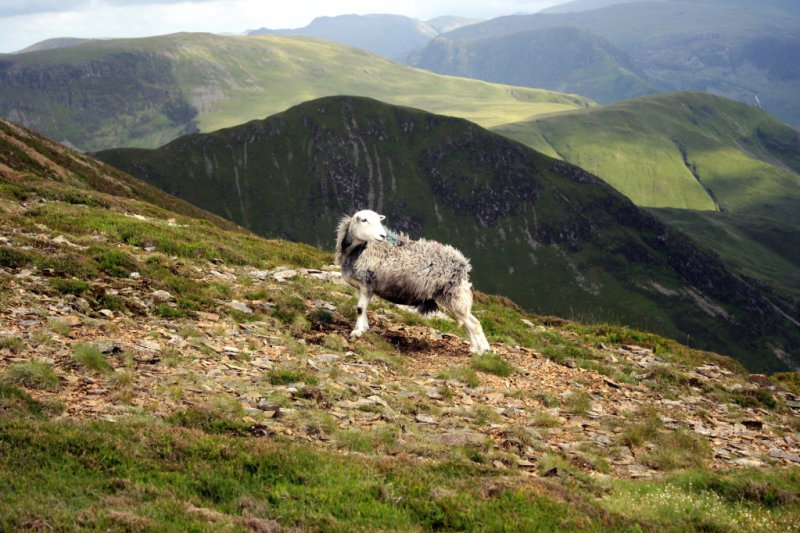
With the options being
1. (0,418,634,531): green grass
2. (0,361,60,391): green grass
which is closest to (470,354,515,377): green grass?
(0,418,634,531): green grass

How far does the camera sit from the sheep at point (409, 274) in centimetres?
1950

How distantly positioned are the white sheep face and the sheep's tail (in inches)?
88.0

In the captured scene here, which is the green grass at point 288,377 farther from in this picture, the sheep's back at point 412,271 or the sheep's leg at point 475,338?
the sheep's leg at point 475,338

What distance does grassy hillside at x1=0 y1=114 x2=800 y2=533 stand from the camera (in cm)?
903

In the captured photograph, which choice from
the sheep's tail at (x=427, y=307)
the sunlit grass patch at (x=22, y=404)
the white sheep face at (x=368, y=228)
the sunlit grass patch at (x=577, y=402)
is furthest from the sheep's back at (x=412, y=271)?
the sunlit grass patch at (x=22, y=404)

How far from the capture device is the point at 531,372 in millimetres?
19094

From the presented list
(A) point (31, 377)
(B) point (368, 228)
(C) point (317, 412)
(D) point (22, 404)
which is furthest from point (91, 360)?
(B) point (368, 228)

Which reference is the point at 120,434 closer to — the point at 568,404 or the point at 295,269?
the point at 568,404

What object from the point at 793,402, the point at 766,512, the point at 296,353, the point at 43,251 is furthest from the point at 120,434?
the point at 793,402

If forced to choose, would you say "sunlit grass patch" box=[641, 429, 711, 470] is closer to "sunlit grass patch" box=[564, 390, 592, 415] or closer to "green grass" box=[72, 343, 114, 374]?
"sunlit grass patch" box=[564, 390, 592, 415]

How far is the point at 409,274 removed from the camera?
766 inches

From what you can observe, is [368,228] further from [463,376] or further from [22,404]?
[22,404]

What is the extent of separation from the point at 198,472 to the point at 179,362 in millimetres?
5292

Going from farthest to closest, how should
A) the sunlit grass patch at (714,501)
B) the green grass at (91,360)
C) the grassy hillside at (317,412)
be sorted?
the green grass at (91,360) < the sunlit grass patch at (714,501) < the grassy hillside at (317,412)
